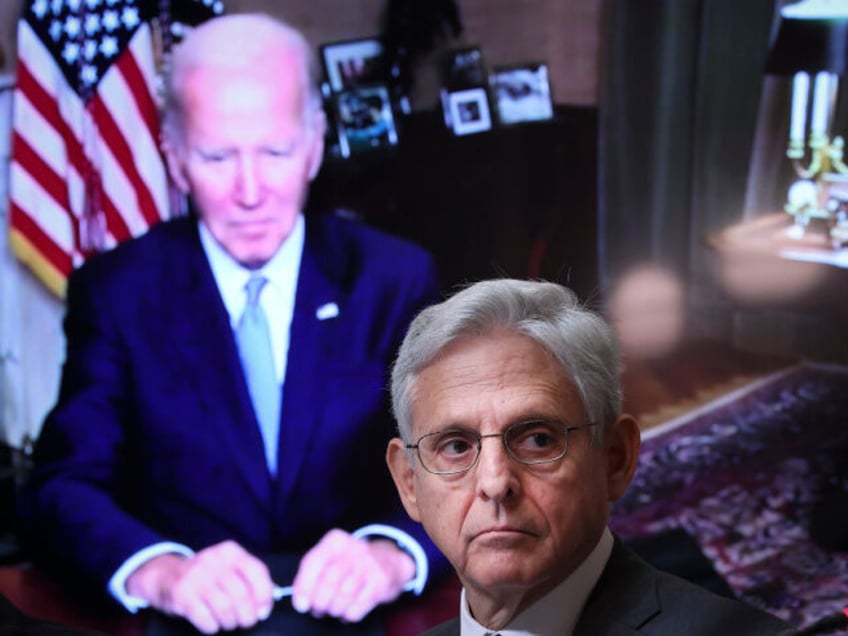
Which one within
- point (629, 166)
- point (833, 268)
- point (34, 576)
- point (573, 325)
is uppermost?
point (573, 325)

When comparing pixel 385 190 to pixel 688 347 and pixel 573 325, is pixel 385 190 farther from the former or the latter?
pixel 573 325

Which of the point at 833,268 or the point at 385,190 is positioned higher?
the point at 385,190

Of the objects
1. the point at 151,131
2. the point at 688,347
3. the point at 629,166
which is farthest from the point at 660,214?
the point at 151,131

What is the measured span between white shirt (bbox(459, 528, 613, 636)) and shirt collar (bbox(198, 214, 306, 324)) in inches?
74.1

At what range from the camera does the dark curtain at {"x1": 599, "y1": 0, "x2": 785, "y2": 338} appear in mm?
3324

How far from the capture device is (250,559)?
3.34m

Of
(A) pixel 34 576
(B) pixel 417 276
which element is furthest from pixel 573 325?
(A) pixel 34 576

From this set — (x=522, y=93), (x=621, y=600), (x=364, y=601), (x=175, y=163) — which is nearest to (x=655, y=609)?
(x=621, y=600)

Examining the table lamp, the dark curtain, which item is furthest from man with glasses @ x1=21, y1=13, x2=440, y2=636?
the table lamp

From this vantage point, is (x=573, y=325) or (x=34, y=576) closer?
(x=573, y=325)

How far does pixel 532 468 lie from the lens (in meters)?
1.50

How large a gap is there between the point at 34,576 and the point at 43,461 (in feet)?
1.06

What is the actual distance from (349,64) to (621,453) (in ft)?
6.52

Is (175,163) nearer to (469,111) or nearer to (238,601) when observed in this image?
(469,111)
